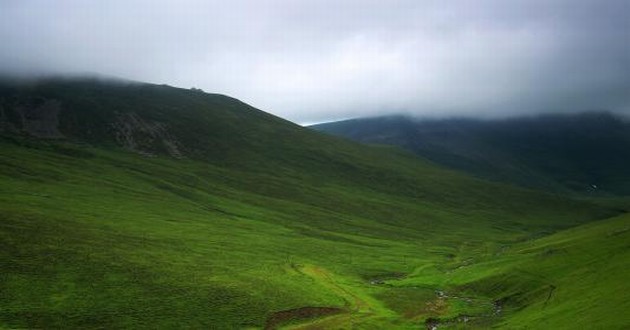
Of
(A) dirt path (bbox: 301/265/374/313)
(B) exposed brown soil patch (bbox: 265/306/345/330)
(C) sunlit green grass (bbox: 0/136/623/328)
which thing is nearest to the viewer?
(C) sunlit green grass (bbox: 0/136/623/328)

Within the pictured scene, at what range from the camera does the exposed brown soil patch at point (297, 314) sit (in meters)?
89.4

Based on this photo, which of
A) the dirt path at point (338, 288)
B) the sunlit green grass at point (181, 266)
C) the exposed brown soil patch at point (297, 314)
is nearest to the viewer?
the sunlit green grass at point (181, 266)

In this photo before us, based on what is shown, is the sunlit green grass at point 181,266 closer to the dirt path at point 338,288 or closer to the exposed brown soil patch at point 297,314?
the dirt path at point 338,288

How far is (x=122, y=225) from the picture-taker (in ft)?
481

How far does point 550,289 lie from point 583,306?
20.3 metres

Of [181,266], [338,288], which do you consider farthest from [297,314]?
[181,266]

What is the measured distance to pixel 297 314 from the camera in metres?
93.7

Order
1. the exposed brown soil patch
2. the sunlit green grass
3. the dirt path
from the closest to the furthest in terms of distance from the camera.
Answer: the sunlit green grass → the exposed brown soil patch → the dirt path

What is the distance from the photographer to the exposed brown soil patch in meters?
89.4

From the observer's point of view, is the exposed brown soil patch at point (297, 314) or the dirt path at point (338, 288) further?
the dirt path at point (338, 288)

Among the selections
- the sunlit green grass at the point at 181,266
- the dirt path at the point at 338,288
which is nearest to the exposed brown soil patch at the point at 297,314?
the sunlit green grass at the point at 181,266

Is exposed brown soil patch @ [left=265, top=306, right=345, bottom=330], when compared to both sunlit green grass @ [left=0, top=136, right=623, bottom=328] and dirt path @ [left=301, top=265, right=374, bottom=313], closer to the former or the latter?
sunlit green grass @ [left=0, top=136, right=623, bottom=328]

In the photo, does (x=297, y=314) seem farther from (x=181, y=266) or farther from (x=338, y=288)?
(x=181, y=266)

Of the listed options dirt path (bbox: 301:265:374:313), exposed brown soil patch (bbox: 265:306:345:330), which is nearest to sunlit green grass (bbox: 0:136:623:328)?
dirt path (bbox: 301:265:374:313)
